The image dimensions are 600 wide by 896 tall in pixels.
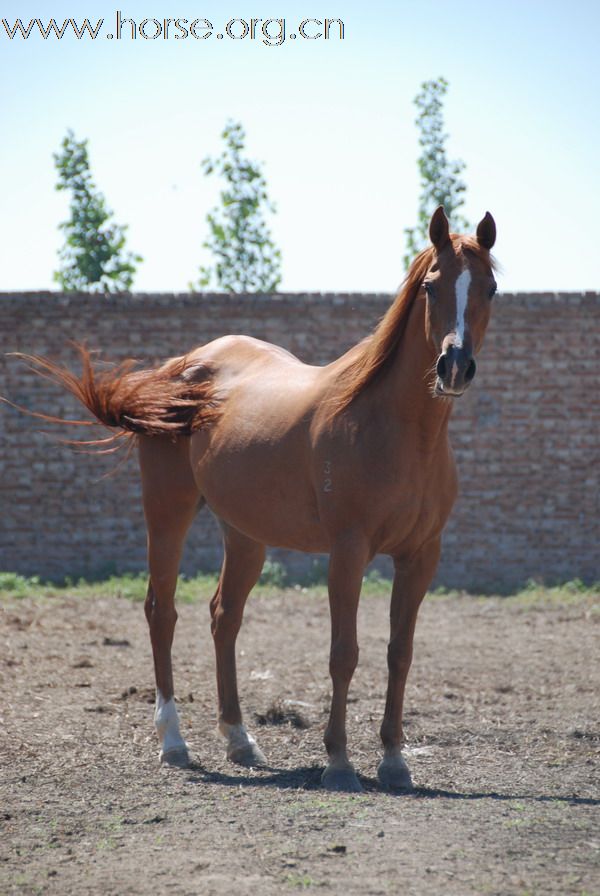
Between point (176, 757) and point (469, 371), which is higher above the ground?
point (469, 371)

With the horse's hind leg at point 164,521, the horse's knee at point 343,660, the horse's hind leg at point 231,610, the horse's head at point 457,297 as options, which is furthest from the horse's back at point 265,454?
the horse's head at point 457,297

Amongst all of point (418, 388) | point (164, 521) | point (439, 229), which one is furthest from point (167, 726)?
point (439, 229)

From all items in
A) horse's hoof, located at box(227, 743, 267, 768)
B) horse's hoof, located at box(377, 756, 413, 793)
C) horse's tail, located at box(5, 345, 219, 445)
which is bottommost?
horse's hoof, located at box(227, 743, 267, 768)

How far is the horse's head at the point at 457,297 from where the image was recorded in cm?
420

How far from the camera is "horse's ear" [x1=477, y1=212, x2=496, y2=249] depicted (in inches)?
180

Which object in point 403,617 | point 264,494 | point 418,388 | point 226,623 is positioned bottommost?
point 226,623

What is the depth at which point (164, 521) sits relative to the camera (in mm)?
5926

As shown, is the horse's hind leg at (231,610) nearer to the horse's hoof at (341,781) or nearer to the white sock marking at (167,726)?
the white sock marking at (167,726)

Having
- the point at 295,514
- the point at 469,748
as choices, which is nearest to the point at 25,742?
the point at 295,514

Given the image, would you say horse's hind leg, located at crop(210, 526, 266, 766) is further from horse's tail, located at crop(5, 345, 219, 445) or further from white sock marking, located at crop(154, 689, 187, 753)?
horse's tail, located at crop(5, 345, 219, 445)

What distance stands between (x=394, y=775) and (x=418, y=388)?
1.70 metres

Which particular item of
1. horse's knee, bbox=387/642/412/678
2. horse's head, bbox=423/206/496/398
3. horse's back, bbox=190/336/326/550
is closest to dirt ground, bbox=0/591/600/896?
horse's knee, bbox=387/642/412/678

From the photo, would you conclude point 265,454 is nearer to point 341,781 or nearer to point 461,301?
point 461,301

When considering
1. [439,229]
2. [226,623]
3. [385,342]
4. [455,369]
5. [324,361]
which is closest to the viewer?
[455,369]
